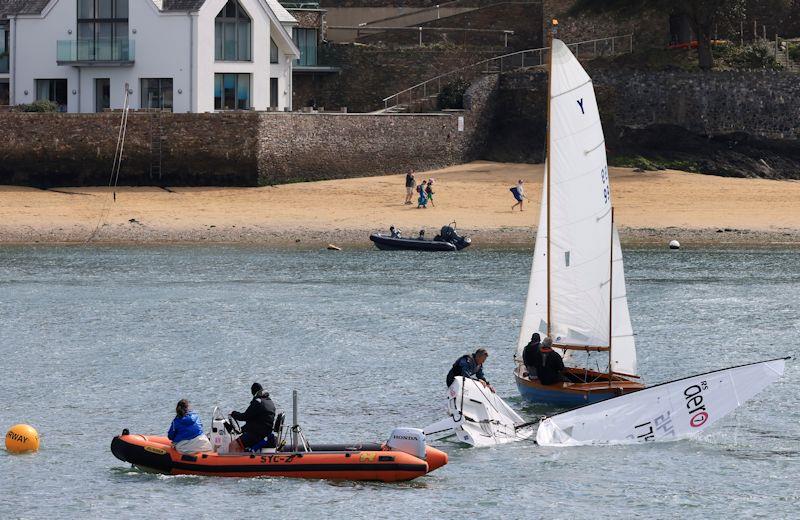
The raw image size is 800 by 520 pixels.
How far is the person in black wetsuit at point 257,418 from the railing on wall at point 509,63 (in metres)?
51.4

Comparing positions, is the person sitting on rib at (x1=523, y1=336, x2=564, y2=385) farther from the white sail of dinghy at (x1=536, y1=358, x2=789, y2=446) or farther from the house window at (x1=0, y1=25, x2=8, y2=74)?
the house window at (x1=0, y1=25, x2=8, y2=74)

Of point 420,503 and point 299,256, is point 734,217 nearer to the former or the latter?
point 299,256

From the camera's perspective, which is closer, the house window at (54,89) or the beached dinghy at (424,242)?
the beached dinghy at (424,242)

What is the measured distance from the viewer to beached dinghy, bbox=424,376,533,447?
3133 cm

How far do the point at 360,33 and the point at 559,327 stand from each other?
53.3 metres

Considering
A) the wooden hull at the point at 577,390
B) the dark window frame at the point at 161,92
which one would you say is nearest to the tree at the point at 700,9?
the dark window frame at the point at 161,92

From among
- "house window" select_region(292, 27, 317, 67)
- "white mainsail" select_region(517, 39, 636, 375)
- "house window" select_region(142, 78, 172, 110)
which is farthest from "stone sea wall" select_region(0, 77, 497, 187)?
"white mainsail" select_region(517, 39, 636, 375)

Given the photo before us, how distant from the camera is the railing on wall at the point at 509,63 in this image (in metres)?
79.5

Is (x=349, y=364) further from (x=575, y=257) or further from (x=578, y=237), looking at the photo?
(x=578, y=237)

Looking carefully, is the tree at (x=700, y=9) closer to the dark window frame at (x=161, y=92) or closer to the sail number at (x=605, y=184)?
the dark window frame at (x=161, y=92)

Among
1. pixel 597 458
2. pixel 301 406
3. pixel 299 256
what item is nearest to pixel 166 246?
pixel 299 256

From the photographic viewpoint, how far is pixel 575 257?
3544cm

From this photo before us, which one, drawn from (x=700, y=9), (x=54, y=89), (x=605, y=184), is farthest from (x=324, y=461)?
(x=54, y=89)

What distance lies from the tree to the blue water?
15.8 metres
